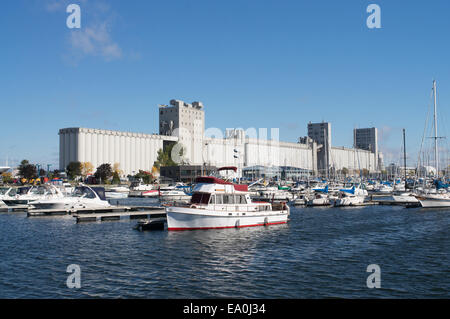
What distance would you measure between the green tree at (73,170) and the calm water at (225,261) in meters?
125

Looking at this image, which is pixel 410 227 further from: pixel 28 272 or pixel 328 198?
pixel 28 272

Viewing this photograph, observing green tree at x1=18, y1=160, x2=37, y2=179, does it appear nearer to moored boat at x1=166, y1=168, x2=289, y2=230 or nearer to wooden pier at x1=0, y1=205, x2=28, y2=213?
wooden pier at x1=0, y1=205, x2=28, y2=213

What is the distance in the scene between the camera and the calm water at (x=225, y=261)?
22922mm

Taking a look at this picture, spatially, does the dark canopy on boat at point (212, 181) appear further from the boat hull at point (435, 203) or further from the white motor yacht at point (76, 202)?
the boat hull at point (435, 203)

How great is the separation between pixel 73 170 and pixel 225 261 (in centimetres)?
15340

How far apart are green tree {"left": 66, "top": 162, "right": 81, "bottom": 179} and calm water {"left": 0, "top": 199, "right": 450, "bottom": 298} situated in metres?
125

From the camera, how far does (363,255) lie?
3284 centimetres

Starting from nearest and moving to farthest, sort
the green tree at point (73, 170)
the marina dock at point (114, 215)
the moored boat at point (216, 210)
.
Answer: the moored boat at point (216, 210), the marina dock at point (114, 215), the green tree at point (73, 170)

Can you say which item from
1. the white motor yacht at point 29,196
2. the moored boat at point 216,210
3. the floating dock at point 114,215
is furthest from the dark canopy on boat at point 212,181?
the white motor yacht at point 29,196

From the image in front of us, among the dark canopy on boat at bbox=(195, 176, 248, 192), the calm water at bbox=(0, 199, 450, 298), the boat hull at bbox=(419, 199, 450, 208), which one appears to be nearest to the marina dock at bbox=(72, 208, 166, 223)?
the calm water at bbox=(0, 199, 450, 298)

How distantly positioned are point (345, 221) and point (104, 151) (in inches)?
6307

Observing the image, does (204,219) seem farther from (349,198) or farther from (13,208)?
(349,198)

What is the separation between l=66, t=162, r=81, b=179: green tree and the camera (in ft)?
555
